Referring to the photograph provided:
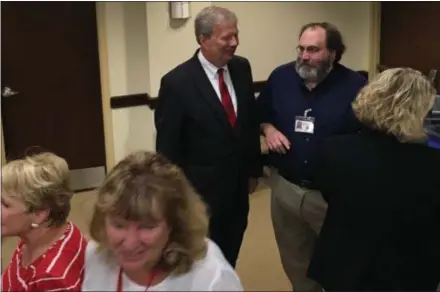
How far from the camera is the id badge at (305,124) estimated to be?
2518mm

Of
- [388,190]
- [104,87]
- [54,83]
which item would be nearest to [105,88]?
[104,87]

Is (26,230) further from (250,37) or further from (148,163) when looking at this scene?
(250,37)

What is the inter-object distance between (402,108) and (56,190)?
106 centimetres

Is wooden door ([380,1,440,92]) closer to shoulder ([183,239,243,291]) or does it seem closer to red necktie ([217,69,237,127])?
red necktie ([217,69,237,127])

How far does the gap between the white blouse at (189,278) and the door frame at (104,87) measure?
11.1ft

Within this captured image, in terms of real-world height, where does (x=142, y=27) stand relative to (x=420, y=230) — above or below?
above

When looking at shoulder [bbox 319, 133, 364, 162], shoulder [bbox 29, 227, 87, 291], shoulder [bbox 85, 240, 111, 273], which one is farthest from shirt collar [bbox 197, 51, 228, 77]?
shoulder [bbox 85, 240, 111, 273]

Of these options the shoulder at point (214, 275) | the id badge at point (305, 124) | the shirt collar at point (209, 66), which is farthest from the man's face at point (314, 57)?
the shoulder at point (214, 275)

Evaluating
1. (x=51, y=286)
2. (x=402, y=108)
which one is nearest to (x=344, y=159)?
(x=402, y=108)

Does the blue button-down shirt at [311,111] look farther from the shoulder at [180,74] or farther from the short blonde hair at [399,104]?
the short blonde hair at [399,104]

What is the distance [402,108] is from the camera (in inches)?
73.9

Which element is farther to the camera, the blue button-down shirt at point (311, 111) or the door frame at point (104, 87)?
the door frame at point (104, 87)

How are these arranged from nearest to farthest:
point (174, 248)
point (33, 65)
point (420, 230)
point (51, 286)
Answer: point (174, 248), point (51, 286), point (420, 230), point (33, 65)

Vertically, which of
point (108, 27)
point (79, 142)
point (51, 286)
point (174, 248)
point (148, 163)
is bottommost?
point (79, 142)
